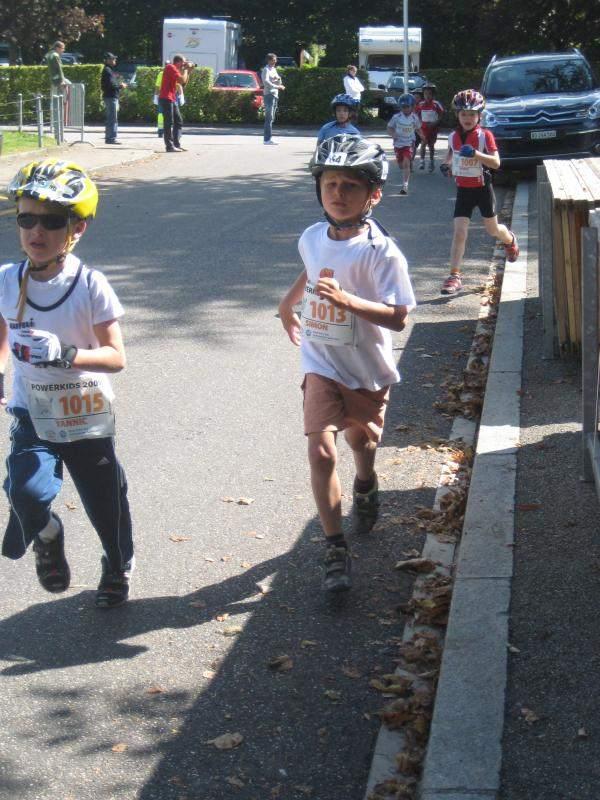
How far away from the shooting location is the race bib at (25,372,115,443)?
440 centimetres

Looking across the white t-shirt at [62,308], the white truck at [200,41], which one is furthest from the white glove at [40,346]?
the white truck at [200,41]

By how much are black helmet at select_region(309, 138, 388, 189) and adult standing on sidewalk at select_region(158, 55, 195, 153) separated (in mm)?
22218

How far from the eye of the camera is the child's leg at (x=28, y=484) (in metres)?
4.39

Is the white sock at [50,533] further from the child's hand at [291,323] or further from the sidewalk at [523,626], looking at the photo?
the sidewalk at [523,626]

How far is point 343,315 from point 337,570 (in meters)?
1.00

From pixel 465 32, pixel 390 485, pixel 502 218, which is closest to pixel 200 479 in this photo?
pixel 390 485

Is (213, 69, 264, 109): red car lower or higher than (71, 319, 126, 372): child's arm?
higher

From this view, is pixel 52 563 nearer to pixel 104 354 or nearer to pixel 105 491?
pixel 105 491

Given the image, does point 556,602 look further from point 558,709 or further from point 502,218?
point 502,218

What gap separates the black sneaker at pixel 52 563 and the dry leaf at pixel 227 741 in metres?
1.06

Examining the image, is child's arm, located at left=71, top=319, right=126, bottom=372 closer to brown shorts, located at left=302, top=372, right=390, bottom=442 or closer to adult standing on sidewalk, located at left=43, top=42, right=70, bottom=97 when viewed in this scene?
brown shorts, located at left=302, top=372, right=390, bottom=442

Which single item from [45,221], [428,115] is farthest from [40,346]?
[428,115]

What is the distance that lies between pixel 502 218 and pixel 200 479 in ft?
35.5

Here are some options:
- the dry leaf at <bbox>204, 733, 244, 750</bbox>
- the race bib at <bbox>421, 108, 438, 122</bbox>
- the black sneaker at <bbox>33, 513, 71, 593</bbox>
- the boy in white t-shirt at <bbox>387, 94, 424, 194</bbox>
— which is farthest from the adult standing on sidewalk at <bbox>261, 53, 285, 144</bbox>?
the dry leaf at <bbox>204, 733, 244, 750</bbox>
